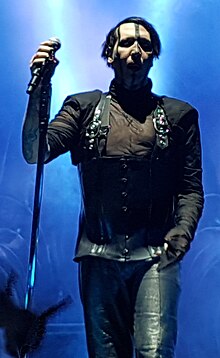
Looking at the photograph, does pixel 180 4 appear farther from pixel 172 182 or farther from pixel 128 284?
pixel 128 284

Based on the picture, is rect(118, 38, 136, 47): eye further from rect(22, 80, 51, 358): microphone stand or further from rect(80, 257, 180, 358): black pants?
rect(80, 257, 180, 358): black pants

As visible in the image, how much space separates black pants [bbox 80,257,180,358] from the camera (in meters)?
1.36

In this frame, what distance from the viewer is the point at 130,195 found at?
142cm

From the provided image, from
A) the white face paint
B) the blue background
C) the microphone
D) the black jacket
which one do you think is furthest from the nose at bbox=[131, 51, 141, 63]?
the blue background

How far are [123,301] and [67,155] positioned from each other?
117 cm

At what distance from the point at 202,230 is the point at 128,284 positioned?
3.66 ft

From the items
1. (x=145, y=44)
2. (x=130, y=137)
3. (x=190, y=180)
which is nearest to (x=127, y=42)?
(x=145, y=44)

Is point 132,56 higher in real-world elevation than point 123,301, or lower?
higher

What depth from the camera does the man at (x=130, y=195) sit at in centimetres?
138

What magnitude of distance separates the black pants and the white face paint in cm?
42

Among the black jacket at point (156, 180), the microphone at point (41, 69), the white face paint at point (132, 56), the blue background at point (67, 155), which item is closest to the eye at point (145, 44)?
the white face paint at point (132, 56)

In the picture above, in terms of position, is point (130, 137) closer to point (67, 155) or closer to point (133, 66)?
point (133, 66)

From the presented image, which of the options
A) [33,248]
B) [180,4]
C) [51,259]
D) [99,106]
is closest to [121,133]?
[99,106]

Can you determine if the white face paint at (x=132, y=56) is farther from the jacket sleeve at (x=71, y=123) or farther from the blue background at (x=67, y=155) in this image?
the blue background at (x=67, y=155)
